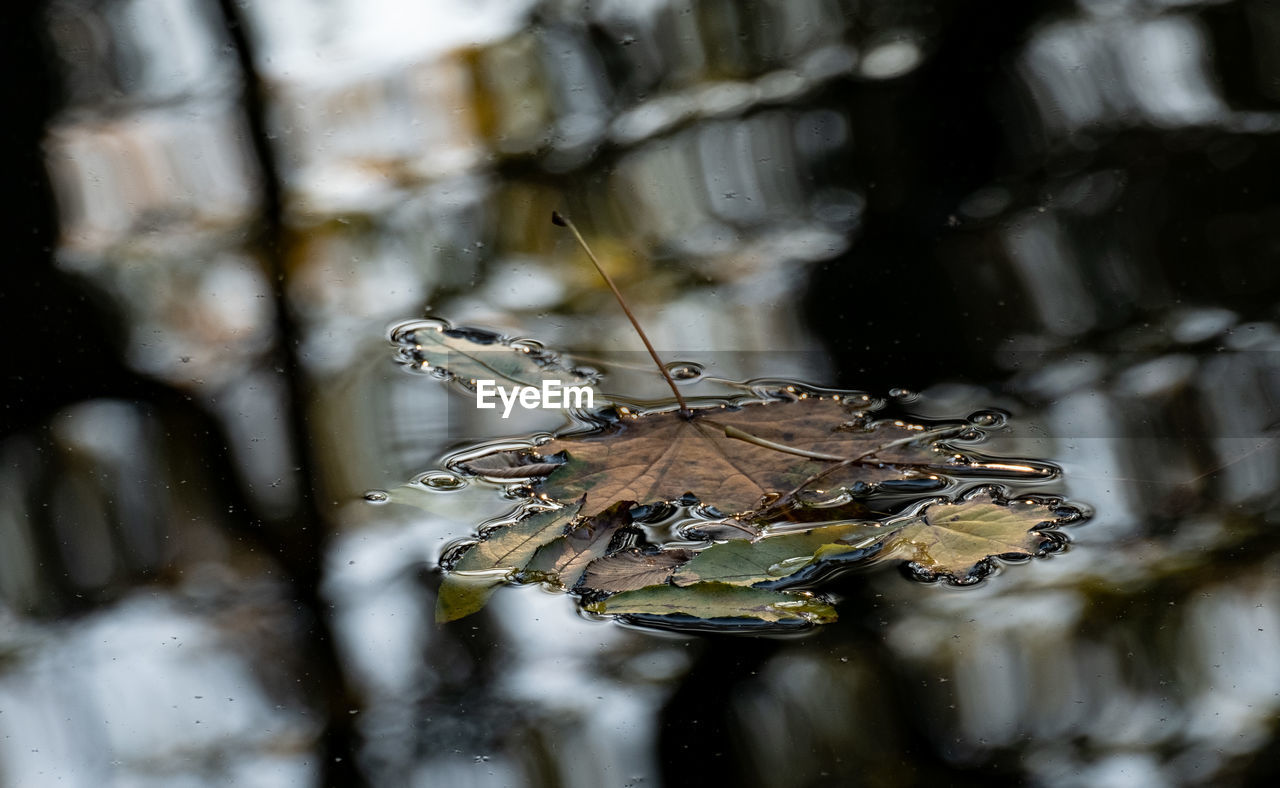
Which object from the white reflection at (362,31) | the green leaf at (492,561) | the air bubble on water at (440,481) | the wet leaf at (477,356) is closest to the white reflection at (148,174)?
the white reflection at (362,31)

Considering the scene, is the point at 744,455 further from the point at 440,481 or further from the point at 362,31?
the point at 362,31

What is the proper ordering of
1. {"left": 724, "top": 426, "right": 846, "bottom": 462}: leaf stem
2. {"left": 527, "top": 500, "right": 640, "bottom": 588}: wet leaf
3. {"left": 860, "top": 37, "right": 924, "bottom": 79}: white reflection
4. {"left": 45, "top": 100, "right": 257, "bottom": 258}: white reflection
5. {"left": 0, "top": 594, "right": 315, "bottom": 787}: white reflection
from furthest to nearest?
{"left": 860, "top": 37, "right": 924, "bottom": 79}: white reflection, {"left": 45, "top": 100, "right": 257, "bottom": 258}: white reflection, {"left": 724, "top": 426, "right": 846, "bottom": 462}: leaf stem, {"left": 527, "top": 500, "right": 640, "bottom": 588}: wet leaf, {"left": 0, "top": 594, "right": 315, "bottom": 787}: white reflection

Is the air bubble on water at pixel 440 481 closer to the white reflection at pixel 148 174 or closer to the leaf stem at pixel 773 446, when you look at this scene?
the leaf stem at pixel 773 446

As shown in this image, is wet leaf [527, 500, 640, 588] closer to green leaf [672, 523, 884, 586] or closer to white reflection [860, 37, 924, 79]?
green leaf [672, 523, 884, 586]

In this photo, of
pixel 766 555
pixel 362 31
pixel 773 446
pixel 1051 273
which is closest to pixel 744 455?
pixel 773 446

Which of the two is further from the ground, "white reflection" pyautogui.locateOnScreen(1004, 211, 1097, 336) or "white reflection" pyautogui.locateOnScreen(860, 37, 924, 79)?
"white reflection" pyautogui.locateOnScreen(860, 37, 924, 79)

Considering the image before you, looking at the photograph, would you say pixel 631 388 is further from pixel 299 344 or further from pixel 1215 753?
pixel 1215 753

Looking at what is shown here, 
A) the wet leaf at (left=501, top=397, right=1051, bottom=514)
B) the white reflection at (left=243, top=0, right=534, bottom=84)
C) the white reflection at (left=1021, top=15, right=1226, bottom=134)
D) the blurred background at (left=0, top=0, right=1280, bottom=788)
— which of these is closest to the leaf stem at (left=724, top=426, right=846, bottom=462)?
the wet leaf at (left=501, top=397, right=1051, bottom=514)
